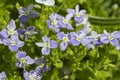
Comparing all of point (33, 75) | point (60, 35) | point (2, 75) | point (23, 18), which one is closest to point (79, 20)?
point (60, 35)

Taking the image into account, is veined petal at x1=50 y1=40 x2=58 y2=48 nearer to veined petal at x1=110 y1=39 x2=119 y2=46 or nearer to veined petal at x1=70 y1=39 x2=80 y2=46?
veined petal at x1=70 y1=39 x2=80 y2=46

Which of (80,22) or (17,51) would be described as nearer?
(17,51)

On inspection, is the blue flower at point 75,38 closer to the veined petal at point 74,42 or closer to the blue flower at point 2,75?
the veined petal at point 74,42

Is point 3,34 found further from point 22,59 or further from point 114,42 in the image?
point 114,42

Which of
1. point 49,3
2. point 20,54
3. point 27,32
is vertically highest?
point 49,3

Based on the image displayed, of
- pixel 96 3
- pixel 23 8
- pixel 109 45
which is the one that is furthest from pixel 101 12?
pixel 23 8

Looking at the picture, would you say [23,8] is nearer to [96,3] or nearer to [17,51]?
[17,51]

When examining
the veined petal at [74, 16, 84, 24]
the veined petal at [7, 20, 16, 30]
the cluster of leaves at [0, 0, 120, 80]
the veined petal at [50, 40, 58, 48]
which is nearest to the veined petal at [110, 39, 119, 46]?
the cluster of leaves at [0, 0, 120, 80]
